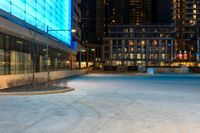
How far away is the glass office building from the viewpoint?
3219cm

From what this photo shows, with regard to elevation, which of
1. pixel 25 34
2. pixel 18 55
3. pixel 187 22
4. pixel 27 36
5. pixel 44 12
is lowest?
pixel 18 55

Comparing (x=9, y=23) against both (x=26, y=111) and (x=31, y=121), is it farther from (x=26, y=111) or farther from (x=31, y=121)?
(x=31, y=121)

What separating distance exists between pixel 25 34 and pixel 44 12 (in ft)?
67.2

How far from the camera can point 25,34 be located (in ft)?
117

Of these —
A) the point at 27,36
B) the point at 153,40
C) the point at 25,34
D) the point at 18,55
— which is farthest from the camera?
the point at 153,40

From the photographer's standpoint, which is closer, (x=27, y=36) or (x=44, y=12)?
(x=27, y=36)

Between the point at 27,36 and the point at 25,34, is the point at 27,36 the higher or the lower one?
the lower one

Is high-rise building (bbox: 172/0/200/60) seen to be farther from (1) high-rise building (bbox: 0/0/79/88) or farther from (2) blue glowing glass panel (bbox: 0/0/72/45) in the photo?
(1) high-rise building (bbox: 0/0/79/88)

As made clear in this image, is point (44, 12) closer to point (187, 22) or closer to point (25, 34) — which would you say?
point (25, 34)

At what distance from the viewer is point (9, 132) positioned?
9797 millimetres

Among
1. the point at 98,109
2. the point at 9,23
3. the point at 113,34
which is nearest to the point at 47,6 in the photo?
the point at 9,23

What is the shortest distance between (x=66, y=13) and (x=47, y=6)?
24645mm

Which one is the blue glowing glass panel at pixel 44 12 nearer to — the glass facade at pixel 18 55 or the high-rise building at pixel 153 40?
the glass facade at pixel 18 55

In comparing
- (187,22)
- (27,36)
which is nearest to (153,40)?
(187,22)
